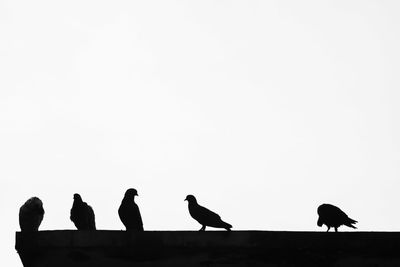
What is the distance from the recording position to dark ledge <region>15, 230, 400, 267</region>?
32.8 ft

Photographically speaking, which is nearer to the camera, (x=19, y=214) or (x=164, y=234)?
(x=164, y=234)

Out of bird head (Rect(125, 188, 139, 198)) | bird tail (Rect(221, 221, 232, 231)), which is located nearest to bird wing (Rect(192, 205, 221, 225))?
bird tail (Rect(221, 221, 232, 231))

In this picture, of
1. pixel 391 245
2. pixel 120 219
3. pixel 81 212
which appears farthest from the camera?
pixel 81 212

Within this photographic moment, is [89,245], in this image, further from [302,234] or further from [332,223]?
[332,223]

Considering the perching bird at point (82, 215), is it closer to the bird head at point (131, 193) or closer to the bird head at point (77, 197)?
the bird head at point (77, 197)

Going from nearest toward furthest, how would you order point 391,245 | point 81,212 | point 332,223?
point 391,245 → point 332,223 → point 81,212

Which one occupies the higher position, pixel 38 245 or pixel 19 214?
pixel 19 214

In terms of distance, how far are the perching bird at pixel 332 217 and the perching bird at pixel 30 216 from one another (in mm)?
4595

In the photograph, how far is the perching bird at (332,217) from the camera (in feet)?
36.3

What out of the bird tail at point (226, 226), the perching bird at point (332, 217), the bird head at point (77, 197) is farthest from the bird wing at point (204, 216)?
the bird head at point (77, 197)

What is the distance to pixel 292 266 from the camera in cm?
1002

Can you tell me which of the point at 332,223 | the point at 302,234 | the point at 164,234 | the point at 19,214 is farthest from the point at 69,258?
the point at 332,223

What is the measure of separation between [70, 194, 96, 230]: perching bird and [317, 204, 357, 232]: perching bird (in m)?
4.29

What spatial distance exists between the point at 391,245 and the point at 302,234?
1234 mm
